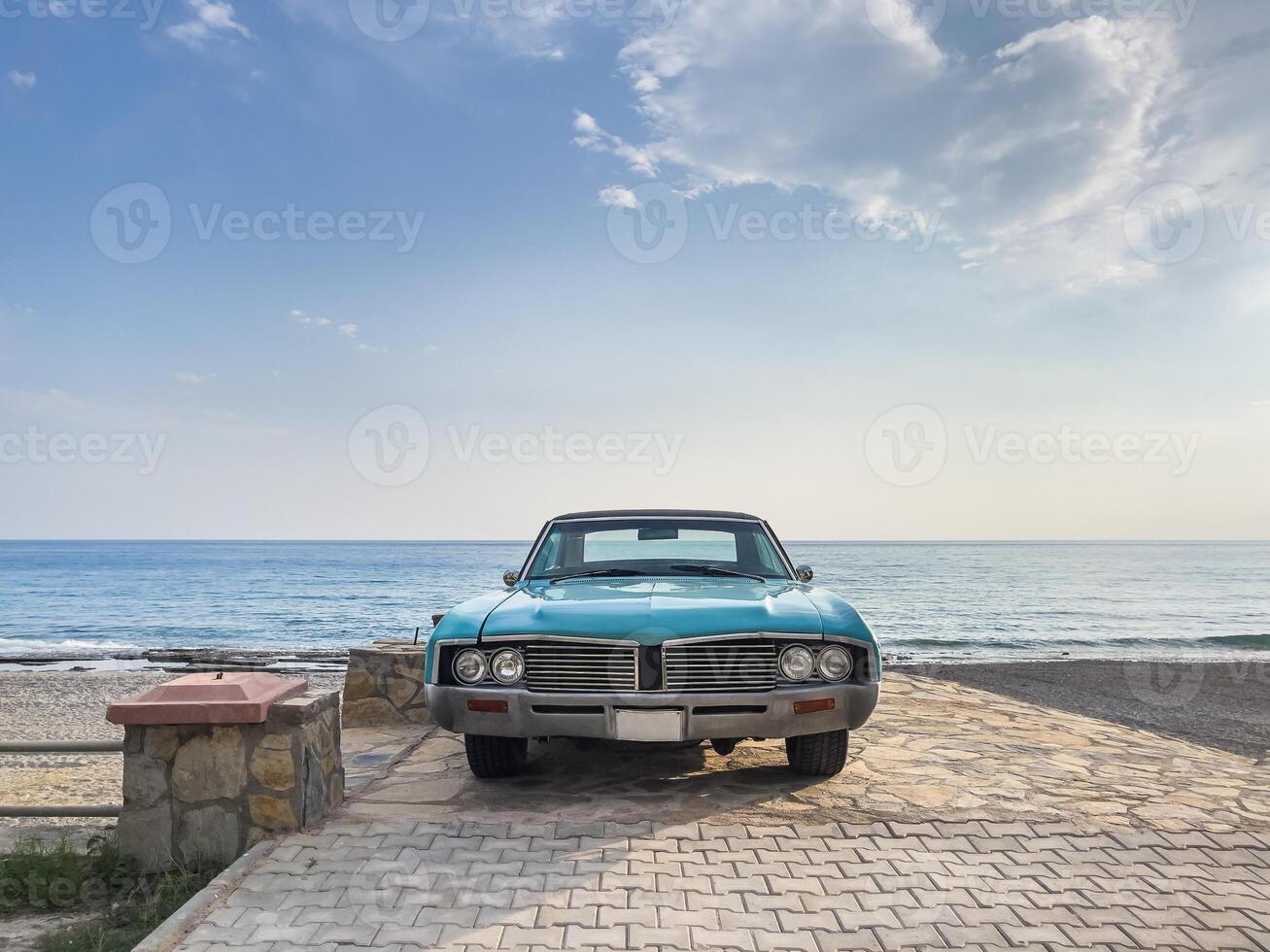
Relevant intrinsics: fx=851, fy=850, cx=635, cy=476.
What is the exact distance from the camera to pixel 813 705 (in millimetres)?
4547

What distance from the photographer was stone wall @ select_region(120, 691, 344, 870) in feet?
13.4

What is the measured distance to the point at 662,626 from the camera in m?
4.52

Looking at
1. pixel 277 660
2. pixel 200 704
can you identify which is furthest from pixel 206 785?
pixel 277 660

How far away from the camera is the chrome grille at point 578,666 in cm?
448

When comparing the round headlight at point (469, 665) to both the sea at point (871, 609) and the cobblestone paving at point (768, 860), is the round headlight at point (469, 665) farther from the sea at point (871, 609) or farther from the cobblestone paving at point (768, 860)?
the sea at point (871, 609)

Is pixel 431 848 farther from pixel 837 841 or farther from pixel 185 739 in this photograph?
pixel 837 841

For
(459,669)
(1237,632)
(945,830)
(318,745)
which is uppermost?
(459,669)

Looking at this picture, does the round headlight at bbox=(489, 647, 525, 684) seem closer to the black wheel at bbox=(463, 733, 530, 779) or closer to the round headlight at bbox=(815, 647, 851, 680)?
the black wheel at bbox=(463, 733, 530, 779)

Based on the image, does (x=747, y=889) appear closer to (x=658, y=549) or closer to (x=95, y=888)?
(x=95, y=888)

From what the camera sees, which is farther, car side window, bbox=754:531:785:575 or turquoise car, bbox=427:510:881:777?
car side window, bbox=754:531:785:575

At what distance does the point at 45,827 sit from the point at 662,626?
12.0 feet

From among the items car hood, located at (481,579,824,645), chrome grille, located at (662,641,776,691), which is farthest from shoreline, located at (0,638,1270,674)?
chrome grille, located at (662,641,776,691)

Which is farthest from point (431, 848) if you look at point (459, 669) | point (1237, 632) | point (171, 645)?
point (1237, 632)

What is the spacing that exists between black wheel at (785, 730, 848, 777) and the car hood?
0.81 meters
